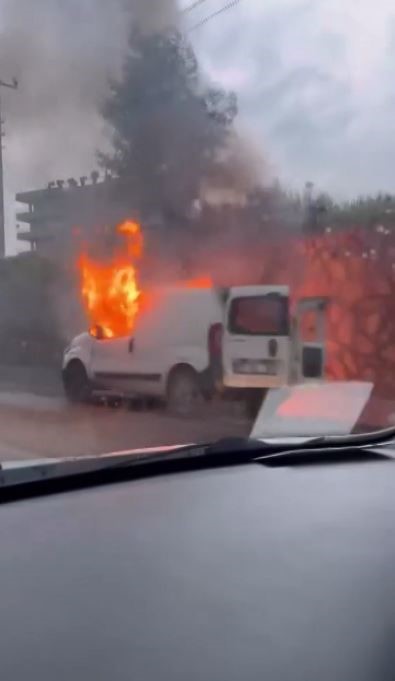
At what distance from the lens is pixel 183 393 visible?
7.37 m

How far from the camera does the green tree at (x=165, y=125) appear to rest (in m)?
7.45

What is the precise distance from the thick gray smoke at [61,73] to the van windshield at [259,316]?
1.95 meters

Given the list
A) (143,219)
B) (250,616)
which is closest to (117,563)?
(250,616)

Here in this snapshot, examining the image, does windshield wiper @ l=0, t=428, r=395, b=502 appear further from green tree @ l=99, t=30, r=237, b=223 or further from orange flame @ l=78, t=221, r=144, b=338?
green tree @ l=99, t=30, r=237, b=223

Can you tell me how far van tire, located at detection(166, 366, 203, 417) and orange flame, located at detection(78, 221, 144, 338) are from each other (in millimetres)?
630

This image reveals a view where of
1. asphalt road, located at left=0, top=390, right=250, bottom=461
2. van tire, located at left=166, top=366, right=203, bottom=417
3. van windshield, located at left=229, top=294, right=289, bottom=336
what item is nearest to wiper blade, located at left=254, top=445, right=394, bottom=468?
asphalt road, located at left=0, top=390, right=250, bottom=461

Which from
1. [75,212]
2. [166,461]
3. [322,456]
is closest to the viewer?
[166,461]

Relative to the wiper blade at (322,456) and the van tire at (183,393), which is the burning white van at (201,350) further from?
the wiper blade at (322,456)

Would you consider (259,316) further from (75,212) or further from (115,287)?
(75,212)

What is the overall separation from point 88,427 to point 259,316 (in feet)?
9.51

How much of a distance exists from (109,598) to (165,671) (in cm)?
32

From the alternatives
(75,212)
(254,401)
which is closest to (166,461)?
(254,401)

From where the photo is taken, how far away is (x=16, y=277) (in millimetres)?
6340

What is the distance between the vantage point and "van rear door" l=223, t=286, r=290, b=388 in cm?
763
